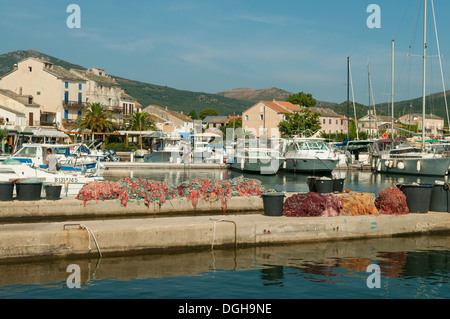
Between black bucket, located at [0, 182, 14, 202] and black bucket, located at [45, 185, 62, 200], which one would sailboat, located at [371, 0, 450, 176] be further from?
black bucket, located at [0, 182, 14, 202]

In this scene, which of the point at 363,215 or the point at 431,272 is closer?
the point at 431,272

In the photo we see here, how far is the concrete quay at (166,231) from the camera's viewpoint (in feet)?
38.7

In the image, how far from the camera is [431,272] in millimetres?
11867

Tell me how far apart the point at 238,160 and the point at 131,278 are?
125 ft

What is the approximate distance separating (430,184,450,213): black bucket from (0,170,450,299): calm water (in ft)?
8.11

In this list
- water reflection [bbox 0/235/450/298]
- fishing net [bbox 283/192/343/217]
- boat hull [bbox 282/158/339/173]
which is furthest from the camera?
boat hull [bbox 282/158/339/173]

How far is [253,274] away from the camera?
1137cm

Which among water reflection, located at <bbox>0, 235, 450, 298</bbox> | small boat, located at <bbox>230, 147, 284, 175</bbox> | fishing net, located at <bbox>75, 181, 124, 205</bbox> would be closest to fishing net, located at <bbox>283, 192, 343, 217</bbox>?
water reflection, located at <bbox>0, 235, 450, 298</bbox>

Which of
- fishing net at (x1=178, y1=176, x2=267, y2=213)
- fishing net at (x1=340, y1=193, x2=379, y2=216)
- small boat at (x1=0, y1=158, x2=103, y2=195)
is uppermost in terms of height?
small boat at (x1=0, y1=158, x2=103, y2=195)

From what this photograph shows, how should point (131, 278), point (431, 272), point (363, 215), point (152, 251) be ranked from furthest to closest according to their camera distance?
point (363, 215) → point (152, 251) → point (431, 272) → point (131, 278)

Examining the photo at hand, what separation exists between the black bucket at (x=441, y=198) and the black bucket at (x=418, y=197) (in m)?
0.48

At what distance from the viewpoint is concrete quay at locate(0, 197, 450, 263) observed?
1180 cm
